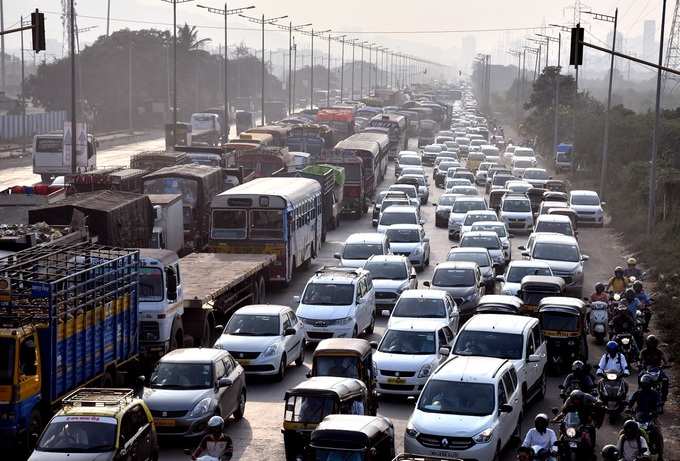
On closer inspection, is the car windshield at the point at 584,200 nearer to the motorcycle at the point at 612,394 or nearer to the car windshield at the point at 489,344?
the car windshield at the point at 489,344

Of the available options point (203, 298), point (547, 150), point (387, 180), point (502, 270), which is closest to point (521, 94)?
point (547, 150)

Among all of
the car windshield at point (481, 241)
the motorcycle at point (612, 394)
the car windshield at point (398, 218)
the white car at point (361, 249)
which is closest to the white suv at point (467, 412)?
the motorcycle at point (612, 394)

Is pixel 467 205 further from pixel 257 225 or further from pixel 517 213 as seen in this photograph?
pixel 257 225

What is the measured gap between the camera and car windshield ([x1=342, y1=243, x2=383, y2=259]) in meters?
38.2

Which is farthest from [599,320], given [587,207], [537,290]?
[587,207]

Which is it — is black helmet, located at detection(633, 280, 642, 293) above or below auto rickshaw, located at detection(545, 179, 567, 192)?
above

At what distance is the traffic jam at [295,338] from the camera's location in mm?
19688

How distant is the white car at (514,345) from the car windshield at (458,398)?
2839 mm

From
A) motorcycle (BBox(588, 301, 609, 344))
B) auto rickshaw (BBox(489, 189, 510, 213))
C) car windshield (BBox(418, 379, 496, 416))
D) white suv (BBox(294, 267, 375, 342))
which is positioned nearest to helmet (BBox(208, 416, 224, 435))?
car windshield (BBox(418, 379, 496, 416))

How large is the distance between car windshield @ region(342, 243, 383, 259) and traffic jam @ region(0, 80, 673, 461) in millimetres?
66

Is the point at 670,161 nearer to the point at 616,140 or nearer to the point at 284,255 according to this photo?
the point at 616,140

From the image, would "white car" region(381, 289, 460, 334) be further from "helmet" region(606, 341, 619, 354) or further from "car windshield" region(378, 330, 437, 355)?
"helmet" region(606, 341, 619, 354)

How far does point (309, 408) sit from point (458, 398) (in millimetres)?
2302

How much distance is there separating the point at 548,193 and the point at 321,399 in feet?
120
